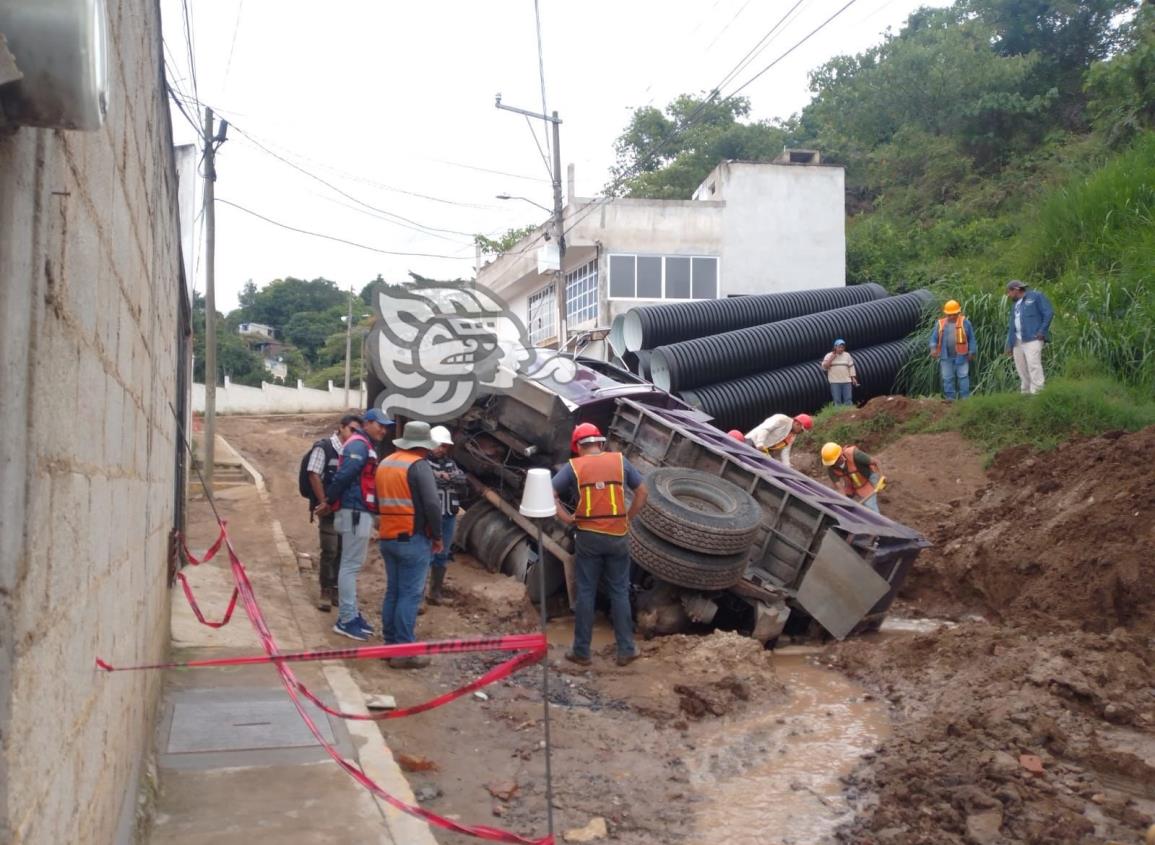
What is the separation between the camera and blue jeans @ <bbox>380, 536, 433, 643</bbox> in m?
7.27

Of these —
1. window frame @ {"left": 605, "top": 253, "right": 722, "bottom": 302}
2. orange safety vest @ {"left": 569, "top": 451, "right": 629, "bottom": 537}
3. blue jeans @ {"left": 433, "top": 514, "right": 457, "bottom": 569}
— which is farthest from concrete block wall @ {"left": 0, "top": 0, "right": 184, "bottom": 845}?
window frame @ {"left": 605, "top": 253, "right": 722, "bottom": 302}

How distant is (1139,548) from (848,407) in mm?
7760

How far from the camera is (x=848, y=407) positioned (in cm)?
1598

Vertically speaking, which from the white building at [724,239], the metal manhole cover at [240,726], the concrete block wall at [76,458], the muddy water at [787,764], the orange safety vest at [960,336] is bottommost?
the muddy water at [787,764]

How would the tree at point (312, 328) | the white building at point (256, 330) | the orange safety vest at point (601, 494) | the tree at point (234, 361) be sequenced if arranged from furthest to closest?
the white building at point (256, 330) < the tree at point (312, 328) < the tree at point (234, 361) < the orange safety vest at point (601, 494)

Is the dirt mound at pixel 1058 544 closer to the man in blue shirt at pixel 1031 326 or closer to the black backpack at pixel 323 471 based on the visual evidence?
the man in blue shirt at pixel 1031 326

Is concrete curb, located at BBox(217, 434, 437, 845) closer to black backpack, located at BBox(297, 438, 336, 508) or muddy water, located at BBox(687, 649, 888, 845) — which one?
black backpack, located at BBox(297, 438, 336, 508)

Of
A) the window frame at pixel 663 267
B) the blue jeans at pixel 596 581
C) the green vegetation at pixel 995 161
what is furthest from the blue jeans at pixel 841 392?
the blue jeans at pixel 596 581

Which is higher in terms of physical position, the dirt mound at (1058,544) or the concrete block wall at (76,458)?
the concrete block wall at (76,458)

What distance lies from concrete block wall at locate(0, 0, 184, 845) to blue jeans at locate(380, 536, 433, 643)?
10.3ft

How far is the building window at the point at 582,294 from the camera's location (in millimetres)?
26969

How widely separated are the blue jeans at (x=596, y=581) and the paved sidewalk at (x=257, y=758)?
6.06 feet

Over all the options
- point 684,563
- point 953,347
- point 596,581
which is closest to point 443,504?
point 596,581

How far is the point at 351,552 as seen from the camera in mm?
8000
